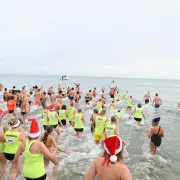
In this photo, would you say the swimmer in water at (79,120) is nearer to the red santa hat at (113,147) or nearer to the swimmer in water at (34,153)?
the swimmer in water at (34,153)

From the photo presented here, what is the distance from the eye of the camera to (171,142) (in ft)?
30.9

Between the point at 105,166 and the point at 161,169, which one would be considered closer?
the point at 105,166

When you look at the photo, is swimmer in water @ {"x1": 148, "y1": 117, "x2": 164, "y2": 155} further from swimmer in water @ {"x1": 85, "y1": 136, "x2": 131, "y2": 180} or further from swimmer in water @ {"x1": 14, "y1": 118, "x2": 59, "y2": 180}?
swimmer in water @ {"x1": 85, "y1": 136, "x2": 131, "y2": 180}

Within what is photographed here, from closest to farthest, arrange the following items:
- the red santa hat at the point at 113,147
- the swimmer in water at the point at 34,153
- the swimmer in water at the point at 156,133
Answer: the red santa hat at the point at 113,147 < the swimmer in water at the point at 34,153 < the swimmer in water at the point at 156,133

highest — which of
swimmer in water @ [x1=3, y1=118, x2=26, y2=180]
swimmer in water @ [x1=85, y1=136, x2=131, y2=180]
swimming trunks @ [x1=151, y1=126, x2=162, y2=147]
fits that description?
swimmer in water @ [x1=85, y1=136, x2=131, y2=180]

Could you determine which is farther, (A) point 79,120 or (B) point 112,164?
(A) point 79,120

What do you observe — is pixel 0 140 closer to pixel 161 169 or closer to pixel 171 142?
pixel 161 169

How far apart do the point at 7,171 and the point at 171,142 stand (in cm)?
749

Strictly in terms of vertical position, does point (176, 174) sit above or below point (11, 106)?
below

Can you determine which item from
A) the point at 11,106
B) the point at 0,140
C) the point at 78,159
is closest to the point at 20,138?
the point at 0,140

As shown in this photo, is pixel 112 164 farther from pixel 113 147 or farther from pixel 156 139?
pixel 156 139

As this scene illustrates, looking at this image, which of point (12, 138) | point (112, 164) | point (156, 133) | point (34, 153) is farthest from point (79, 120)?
point (112, 164)

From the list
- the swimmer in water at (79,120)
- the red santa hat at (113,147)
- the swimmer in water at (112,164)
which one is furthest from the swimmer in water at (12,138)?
the swimmer in water at (79,120)

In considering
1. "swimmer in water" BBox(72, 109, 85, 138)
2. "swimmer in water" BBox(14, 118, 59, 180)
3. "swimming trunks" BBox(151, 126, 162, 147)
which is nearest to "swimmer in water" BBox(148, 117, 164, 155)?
"swimming trunks" BBox(151, 126, 162, 147)
